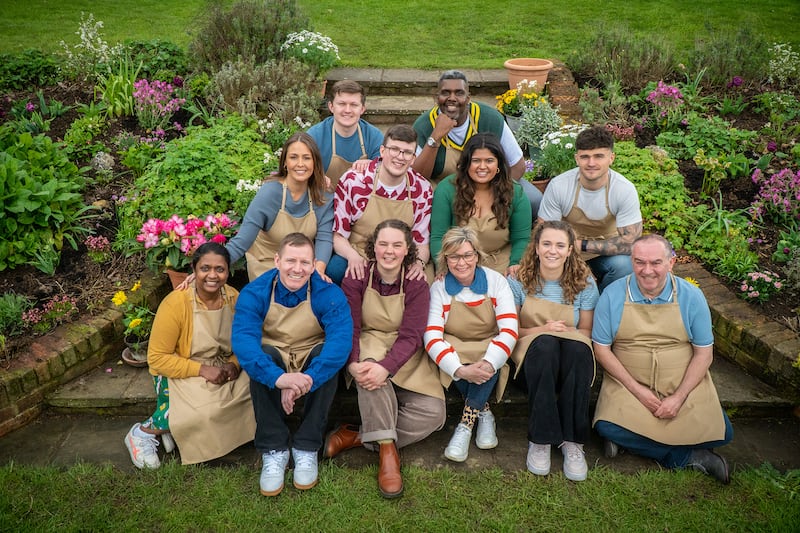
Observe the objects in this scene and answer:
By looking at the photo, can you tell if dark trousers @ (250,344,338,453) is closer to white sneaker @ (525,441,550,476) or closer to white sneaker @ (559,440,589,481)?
white sneaker @ (525,441,550,476)

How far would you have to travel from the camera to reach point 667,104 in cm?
599

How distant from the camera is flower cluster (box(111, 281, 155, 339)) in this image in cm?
396

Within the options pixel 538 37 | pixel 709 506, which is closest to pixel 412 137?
pixel 709 506

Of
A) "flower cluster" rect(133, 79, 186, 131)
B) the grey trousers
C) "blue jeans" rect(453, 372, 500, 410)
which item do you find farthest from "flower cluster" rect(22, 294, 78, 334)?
"blue jeans" rect(453, 372, 500, 410)

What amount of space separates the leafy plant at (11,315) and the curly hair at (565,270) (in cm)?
310

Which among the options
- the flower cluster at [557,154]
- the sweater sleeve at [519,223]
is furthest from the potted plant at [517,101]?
the sweater sleeve at [519,223]

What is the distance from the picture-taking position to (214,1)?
7.11 m

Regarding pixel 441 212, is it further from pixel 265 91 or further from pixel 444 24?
pixel 444 24

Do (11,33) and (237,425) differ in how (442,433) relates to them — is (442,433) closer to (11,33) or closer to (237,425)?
(237,425)

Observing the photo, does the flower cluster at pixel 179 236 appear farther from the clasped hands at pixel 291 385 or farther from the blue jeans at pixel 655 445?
the blue jeans at pixel 655 445

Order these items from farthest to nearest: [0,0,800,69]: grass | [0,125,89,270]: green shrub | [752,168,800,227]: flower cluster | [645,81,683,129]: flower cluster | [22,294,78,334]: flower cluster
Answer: [0,0,800,69]: grass
[645,81,683,129]: flower cluster
[752,168,800,227]: flower cluster
[0,125,89,270]: green shrub
[22,294,78,334]: flower cluster

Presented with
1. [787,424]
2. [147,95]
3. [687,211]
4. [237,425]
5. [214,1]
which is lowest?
[787,424]

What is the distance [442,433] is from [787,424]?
2119mm

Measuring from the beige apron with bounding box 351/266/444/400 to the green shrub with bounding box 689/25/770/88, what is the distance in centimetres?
507
